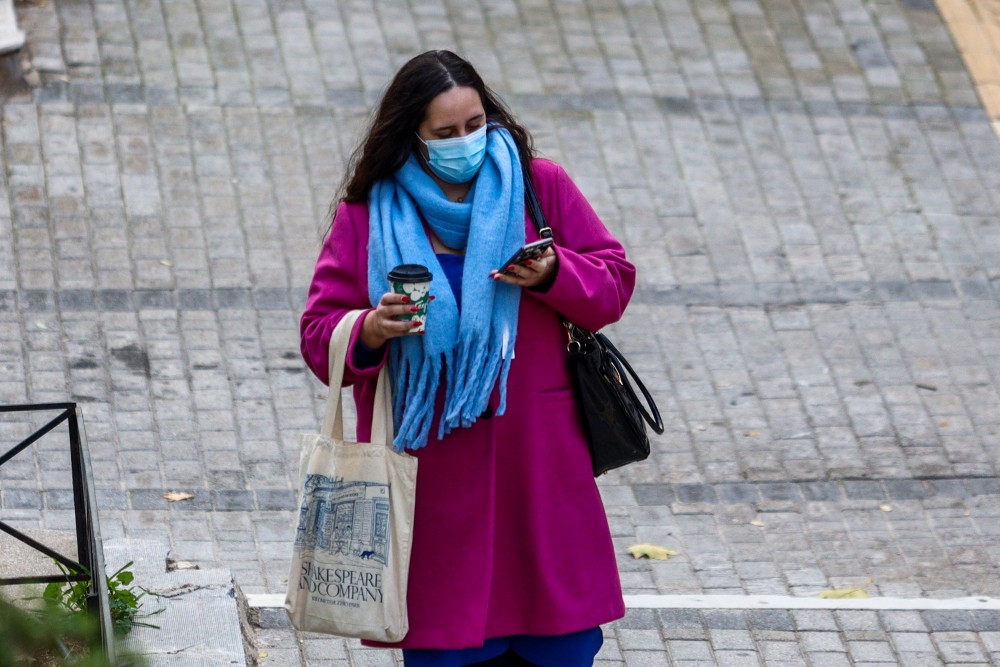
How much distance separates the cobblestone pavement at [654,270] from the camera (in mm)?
5484

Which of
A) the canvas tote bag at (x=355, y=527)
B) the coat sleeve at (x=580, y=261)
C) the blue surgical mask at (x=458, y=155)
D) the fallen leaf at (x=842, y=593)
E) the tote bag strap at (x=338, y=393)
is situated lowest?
the fallen leaf at (x=842, y=593)

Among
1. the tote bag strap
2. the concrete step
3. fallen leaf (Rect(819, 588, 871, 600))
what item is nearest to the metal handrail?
the concrete step

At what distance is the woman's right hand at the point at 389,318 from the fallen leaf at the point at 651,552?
8.79ft

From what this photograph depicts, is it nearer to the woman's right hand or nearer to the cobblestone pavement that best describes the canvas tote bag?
the woman's right hand

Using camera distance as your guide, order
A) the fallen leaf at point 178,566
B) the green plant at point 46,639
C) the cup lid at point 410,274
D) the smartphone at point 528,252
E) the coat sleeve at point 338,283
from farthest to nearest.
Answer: the fallen leaf at point 178,566 < the coat sleeve at point 338,283 < the smartphone at point 528,252 < the cup lid at point 410,274 < the green plant at point 46,639

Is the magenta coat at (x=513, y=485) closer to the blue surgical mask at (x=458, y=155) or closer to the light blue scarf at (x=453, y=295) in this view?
the light blue scarf at (x=453, y=295)

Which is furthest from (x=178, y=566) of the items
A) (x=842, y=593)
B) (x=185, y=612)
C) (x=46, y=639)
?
(x=46, y=639)

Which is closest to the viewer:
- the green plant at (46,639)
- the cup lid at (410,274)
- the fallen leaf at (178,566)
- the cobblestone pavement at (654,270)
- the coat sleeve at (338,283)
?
the green plant at (46,639)

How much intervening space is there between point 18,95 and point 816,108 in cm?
478

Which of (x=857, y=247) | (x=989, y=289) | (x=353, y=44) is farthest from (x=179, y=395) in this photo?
(x=989, y=289)

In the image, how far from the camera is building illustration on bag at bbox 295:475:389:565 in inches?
124

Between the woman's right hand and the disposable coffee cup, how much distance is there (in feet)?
0.04

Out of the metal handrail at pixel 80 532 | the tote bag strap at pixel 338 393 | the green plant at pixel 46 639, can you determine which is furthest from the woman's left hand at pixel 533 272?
the green plant at pixel 46 639

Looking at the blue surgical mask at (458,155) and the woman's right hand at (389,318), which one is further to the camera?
the blue surgical mask at (458,155)
